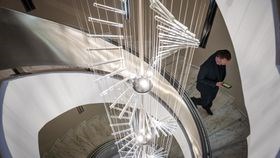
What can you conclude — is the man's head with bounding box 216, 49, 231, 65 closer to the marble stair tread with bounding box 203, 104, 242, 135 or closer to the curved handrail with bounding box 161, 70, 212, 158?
the curved handrail with bounding box 161, 70, 212, 158

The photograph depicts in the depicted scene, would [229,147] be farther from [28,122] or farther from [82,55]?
[28,122]

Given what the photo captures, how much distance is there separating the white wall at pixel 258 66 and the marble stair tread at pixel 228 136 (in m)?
1.56

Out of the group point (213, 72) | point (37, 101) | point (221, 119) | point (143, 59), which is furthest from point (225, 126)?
point (143, 59)

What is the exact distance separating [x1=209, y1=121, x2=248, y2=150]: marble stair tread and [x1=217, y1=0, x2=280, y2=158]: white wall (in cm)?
156

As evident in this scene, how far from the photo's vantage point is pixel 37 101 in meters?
6.38

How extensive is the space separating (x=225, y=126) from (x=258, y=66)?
2.80 meters

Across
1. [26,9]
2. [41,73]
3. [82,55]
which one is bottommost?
[41,73]

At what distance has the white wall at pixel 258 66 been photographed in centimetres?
353

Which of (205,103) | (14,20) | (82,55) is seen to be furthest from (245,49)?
(14,20)

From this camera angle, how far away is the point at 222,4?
4.50 m

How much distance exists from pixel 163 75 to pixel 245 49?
1286 millimetres

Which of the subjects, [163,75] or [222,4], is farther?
[163,75]

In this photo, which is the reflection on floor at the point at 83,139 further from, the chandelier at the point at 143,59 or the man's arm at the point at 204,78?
the chandelier at the point at 143,59

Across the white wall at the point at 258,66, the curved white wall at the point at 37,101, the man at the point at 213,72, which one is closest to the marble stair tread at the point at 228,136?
the curved white wall at the point at 37,101
